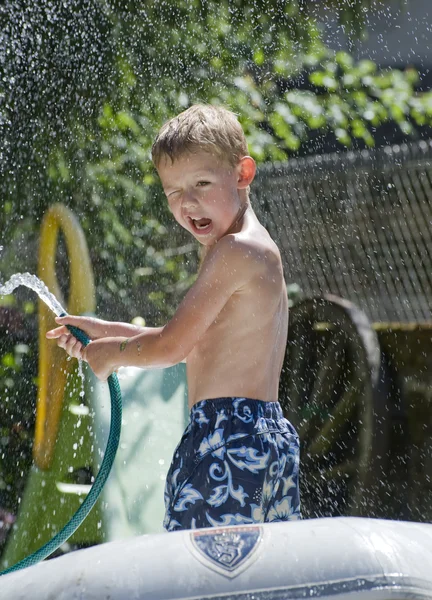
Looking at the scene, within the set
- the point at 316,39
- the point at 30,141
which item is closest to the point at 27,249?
the point at 30,141

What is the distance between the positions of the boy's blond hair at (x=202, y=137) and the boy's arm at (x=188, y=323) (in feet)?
0.68

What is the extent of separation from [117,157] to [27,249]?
0.67 meters

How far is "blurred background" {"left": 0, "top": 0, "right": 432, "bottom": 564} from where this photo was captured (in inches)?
142

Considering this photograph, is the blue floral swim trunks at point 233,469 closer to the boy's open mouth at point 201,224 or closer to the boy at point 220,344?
the boy at point 220,344

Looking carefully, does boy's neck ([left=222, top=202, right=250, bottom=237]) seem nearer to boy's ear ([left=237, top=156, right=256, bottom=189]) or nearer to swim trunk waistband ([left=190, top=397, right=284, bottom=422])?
boy's ear ([left=237, top=156, right=256, bottom=189])

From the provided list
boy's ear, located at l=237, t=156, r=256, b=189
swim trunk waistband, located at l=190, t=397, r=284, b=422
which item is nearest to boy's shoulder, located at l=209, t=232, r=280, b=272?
Result: boy's ear, located at l=237, t=156, r=256, b=189

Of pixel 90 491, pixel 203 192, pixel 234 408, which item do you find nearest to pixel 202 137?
pixel 203 192

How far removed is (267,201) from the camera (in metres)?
4.04

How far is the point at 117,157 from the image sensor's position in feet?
14.6

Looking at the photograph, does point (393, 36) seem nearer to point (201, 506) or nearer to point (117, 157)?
point (117, 157)

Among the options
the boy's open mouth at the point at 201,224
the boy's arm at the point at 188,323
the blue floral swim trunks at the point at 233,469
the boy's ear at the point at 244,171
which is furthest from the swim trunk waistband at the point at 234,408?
Answer: the boy's ear at the point at 244,171

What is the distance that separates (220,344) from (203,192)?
0.32 metres

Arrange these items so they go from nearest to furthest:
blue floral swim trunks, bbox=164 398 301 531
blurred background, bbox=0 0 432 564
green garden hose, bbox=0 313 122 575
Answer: blue floral swim trunks, bbox=164 398 301 531 → green garden hose, bbox=0 313 122 575 → blurred background, bbox=0 0 432 564

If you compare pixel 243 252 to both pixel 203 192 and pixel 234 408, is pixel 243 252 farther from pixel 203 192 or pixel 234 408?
pixel 234 408
